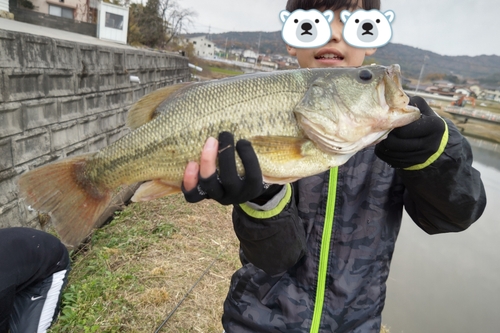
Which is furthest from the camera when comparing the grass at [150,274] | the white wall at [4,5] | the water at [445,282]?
the white wall at [4,5]

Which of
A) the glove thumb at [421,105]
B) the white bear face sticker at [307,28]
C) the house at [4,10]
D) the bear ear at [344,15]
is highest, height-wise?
the house at [4,10]

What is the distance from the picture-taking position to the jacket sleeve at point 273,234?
5.58ft

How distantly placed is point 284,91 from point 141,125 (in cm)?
81

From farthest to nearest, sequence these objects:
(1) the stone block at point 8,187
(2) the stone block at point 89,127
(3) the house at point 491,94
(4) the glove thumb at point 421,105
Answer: (3) the house at point 491,94 → (2) the stone block at point 89,127 → (1) the stone block at point 8,187 → (4) the glove thumb at point 421,105

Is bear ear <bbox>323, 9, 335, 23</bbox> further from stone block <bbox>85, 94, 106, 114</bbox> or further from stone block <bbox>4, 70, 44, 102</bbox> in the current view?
stone block <bbox>85, 94, 106, 114</bbox>

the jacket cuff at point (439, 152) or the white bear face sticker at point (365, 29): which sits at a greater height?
the white bear face sticker at point (365, 29)

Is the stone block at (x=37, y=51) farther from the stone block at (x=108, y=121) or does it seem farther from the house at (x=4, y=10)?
the house at (x=4, y=10)

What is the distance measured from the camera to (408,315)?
16.7ft

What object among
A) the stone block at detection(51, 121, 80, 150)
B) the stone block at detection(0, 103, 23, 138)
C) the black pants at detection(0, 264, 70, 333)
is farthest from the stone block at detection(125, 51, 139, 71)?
the black pants at detection(0, 264, 70, 333)

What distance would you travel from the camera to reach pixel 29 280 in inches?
122

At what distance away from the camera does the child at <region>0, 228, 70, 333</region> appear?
286 centimetres

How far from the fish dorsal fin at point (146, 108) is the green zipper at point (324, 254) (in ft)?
3.60

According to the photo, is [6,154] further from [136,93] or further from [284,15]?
[136,93]

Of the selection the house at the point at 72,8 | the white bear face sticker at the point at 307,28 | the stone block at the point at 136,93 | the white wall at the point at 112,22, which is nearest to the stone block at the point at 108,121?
the stone block at the point at 136,93
